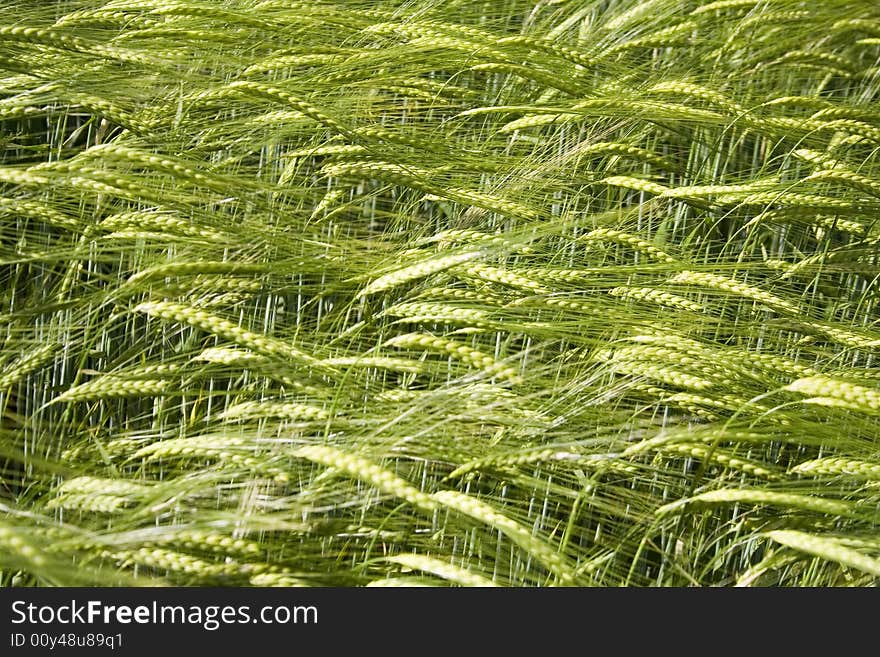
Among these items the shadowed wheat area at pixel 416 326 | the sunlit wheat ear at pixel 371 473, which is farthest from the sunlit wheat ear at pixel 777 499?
the sunlit wheat ear at pixel 371 473

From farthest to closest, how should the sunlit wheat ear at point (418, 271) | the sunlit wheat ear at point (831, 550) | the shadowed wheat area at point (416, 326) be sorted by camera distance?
the sunlit wheat ear at point (418, 271) < the shadowed wheat area at point (416, 326) < the sunlit wheat ear at point (831, 550)

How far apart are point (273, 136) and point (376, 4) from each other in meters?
0.52

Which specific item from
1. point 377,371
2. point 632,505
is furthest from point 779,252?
point 377,371

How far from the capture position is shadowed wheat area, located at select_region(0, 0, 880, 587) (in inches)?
29.4

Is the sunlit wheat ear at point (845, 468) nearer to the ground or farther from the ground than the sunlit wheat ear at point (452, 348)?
nearer to the ground

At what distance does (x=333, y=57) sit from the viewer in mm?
1146

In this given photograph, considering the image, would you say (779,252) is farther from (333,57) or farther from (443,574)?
(443,574)

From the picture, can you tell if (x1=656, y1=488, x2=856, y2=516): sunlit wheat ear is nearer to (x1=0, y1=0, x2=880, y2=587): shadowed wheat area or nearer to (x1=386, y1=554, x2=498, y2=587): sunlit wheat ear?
(x1=0, y1=0, x2=880, y2=587): shadowed wheat area

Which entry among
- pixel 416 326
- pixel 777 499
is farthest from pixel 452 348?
pixel 777 499

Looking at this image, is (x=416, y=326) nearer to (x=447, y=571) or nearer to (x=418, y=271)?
(x=418, y=271)

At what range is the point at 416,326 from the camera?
3.45ft

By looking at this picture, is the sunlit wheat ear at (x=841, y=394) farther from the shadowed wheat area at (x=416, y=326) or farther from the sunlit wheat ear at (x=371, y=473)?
the sunlit wheat ear at (x=371, y=473)

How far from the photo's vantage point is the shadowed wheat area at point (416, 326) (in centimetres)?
75

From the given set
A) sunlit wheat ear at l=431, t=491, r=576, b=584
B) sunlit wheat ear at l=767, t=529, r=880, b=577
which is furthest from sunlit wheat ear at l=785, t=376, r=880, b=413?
sunlit wheat ear at l=431, t=491, r=576, b=584
